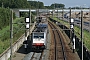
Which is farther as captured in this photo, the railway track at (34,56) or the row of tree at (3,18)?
the row of tree at (3,18)

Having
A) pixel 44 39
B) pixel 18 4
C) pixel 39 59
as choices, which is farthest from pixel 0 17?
pixel 18 4

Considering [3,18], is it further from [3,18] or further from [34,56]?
[34,56]

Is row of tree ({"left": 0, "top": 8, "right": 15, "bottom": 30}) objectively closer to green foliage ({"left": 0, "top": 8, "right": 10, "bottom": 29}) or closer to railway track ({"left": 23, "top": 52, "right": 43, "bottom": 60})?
green foliage ({"left": 0, "top": 8, "right": 10, "bottom": 29})

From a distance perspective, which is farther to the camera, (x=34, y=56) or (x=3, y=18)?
(x=3, y=18)

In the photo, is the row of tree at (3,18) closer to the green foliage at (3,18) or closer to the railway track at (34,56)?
the green foliage at (3,18)

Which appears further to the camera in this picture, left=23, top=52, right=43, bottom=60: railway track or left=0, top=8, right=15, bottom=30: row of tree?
left=0, top=8, right=15, bottom=30: row of tree

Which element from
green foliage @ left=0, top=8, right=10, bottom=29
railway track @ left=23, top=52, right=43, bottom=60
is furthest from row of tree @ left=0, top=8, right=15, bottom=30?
railway track @ left=23, top=52, right=43, bottom=60

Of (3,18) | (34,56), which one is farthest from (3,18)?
(34,56)

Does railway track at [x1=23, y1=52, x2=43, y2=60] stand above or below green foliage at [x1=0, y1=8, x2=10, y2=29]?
below

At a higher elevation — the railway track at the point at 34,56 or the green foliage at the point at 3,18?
the green foliage at the point at 3,18

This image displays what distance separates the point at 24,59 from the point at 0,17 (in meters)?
34.1

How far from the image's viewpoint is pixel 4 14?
206ft

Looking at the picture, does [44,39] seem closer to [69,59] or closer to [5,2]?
[69,59]

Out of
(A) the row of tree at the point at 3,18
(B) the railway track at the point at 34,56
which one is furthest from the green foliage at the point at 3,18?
(B) the railway track at the point at 34,56
